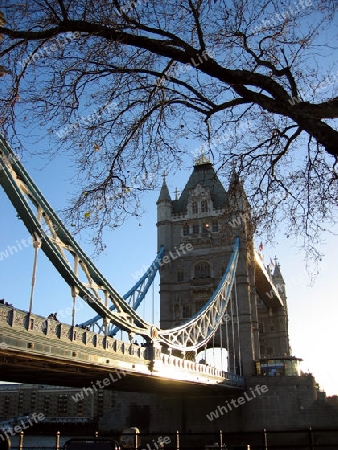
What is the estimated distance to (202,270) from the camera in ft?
155

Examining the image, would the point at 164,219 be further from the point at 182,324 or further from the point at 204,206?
the point at 182,324

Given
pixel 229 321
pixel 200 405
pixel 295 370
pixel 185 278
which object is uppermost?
pixel 185 278

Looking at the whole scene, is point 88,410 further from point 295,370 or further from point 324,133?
point 324,133

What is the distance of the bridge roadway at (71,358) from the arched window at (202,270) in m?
18.6

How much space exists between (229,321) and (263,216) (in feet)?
124

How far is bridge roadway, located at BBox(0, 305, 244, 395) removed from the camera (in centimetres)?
1343

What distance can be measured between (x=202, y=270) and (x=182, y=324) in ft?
23.4

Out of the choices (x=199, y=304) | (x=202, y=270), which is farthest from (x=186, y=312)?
(x=202, y=270)

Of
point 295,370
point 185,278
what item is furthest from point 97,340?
point 185,278

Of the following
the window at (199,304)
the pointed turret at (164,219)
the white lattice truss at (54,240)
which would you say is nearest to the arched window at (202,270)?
the window at (199,304)

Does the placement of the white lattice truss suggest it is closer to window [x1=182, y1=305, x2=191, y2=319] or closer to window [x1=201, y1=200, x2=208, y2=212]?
window [x1=182, y1=305, x2=191, y2=319]

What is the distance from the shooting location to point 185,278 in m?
46.9

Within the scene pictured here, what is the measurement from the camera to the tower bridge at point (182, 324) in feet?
47.2

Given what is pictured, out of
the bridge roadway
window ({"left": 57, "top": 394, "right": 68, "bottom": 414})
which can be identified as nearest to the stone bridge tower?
the bridge roadway
